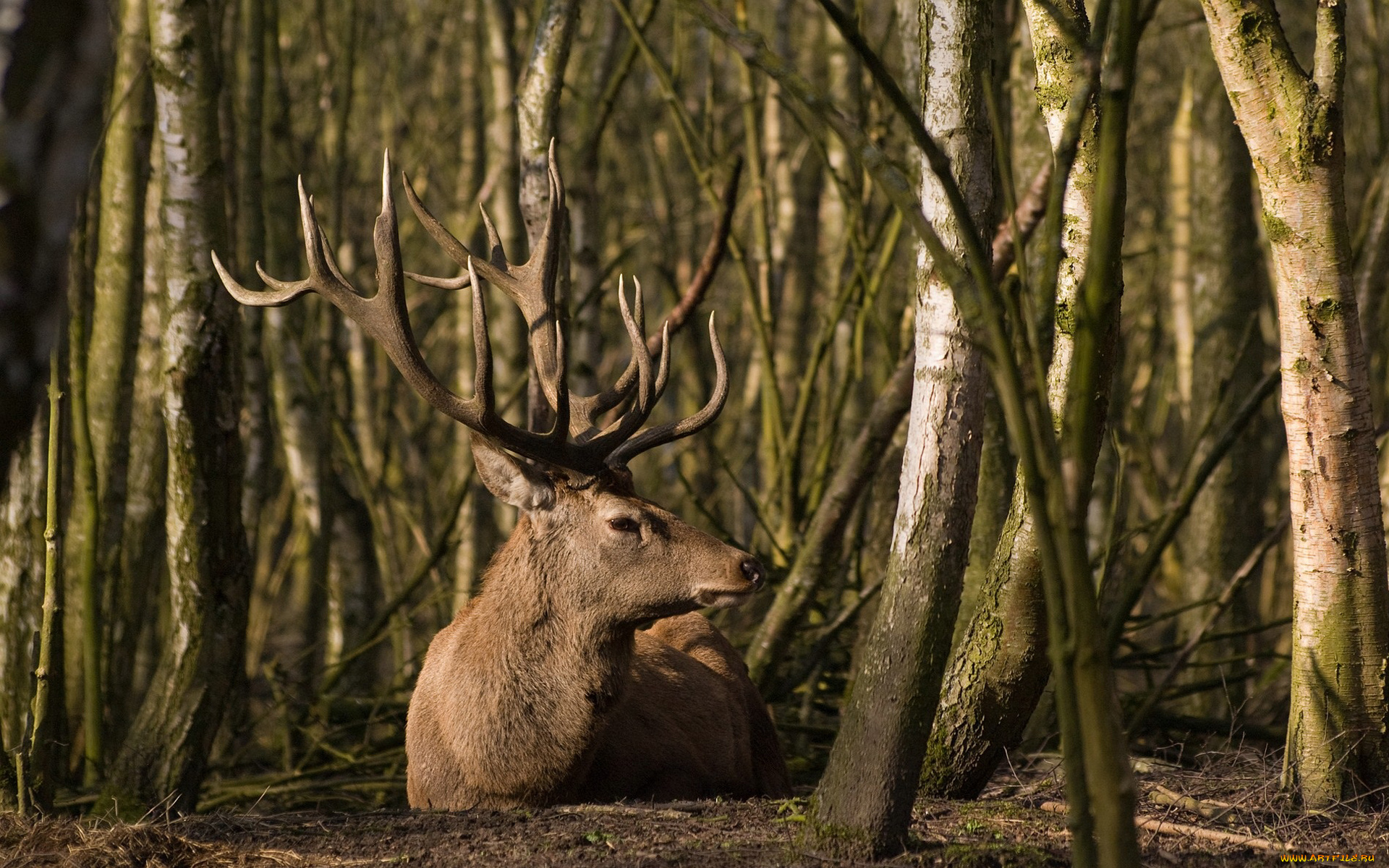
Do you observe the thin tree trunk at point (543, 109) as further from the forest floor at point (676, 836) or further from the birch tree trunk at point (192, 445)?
the forest floor at point (676, 836)

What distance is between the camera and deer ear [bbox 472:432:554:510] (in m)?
3.96

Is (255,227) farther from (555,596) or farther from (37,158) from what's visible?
(37,158)

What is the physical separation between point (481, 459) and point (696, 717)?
45.4 inches

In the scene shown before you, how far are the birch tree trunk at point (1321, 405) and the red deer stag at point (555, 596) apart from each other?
60.0 inches

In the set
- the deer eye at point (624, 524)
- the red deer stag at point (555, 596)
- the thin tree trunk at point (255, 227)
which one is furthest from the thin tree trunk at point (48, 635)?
the thin tree trunk at point (255, 227)

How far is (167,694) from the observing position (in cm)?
398

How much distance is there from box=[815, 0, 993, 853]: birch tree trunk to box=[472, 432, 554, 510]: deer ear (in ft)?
5.05

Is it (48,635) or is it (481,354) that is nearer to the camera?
(48,635)

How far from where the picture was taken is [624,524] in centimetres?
396

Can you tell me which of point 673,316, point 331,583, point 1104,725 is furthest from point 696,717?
point 331,583

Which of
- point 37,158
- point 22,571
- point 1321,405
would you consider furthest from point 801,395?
point 37,158

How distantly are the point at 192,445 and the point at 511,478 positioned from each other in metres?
0.97

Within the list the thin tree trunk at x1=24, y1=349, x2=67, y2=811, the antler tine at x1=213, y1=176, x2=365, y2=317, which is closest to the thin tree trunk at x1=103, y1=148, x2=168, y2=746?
the antler tine at x1=213, y1=176, x2=365, y2=317

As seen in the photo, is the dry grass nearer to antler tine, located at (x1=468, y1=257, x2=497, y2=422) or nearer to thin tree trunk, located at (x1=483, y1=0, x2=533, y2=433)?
antler tine, located at (x1=468, y1=257, x2=497, y2=422)
